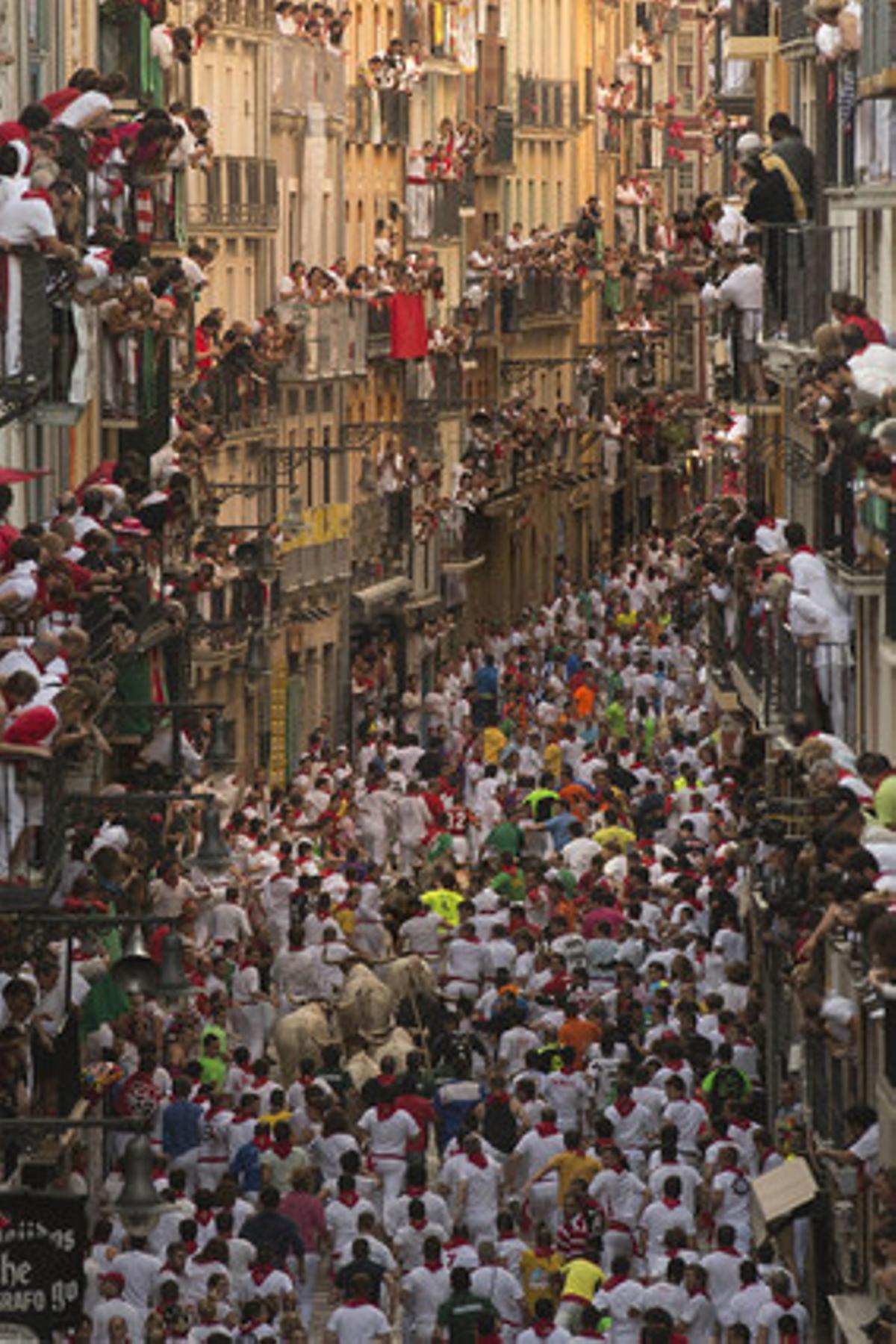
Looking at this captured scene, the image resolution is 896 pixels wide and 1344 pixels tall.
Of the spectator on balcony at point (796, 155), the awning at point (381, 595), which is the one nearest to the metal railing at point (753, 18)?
the spectator on balcony at point (796, 155)

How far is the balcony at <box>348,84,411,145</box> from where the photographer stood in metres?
80.4

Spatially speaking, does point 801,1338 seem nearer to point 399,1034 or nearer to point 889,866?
point 889,866

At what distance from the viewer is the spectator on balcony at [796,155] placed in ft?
154

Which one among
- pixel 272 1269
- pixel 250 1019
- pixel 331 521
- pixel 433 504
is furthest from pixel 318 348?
pixel 272 1269

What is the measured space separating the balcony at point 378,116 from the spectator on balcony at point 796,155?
105 feet

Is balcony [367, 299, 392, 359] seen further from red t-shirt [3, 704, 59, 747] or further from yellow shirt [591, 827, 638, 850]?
red t-shirt [3, 704, 59, 747]

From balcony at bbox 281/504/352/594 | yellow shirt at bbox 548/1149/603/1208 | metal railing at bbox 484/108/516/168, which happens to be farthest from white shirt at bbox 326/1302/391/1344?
metal railing at bbox 484/108/516/168

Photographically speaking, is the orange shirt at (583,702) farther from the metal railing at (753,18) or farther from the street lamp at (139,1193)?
the street lamp at (139,1193)

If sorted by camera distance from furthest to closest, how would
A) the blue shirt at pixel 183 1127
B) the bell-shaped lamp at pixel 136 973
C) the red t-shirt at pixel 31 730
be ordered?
the blue shirt at pixel 183 1127 → the bell-shaped lamp at pixel 136 973 → the red t-shirt at pixel 31 730

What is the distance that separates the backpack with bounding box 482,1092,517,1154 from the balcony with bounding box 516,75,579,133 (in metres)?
70.7

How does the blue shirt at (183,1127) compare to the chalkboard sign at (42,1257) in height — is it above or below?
below

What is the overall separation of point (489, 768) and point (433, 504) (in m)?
29.6

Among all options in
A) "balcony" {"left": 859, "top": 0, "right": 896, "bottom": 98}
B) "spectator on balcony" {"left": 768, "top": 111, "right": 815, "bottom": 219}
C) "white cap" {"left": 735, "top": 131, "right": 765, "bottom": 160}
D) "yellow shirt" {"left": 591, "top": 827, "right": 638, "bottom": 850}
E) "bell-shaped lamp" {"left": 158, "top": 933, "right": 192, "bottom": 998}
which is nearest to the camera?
"bell-shaped lamp" {"left": 158, "top": 933, "right": 192, "bottom": 998}

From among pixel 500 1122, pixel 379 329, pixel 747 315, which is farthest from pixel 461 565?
pixel 500 1122
